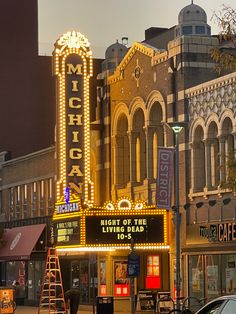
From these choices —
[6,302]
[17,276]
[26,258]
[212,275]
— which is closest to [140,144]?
[212,275]

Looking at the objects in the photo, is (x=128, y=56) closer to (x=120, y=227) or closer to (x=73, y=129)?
(x=73, y=129)

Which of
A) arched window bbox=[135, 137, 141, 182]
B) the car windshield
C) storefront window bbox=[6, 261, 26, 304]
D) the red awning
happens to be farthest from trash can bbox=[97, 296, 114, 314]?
storefront window bbox=[6, 261, 26, 304]

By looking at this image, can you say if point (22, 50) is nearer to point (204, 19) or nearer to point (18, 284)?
point (18, 284)

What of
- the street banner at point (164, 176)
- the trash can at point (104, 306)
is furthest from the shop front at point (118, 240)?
the street banner at point (164, 176)

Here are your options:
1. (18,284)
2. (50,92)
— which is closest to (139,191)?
(18,284)

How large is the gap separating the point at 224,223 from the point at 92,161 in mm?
11850

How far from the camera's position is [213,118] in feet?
114

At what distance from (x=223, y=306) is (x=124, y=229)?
2396cm

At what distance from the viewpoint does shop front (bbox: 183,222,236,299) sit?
110 ft

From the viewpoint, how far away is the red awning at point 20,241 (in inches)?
1865

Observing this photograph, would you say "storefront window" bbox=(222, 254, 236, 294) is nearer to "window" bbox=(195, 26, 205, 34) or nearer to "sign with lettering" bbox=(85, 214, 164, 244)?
"sign with lettering" bbox=(85, 214, 164, 244)

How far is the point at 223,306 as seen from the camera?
44.5 ft

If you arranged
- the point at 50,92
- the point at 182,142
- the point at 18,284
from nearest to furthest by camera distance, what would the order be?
1. the point at 182,142
2. the point at 18,284
3. the point at 50,92

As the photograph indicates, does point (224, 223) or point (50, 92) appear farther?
point (50, 92)
